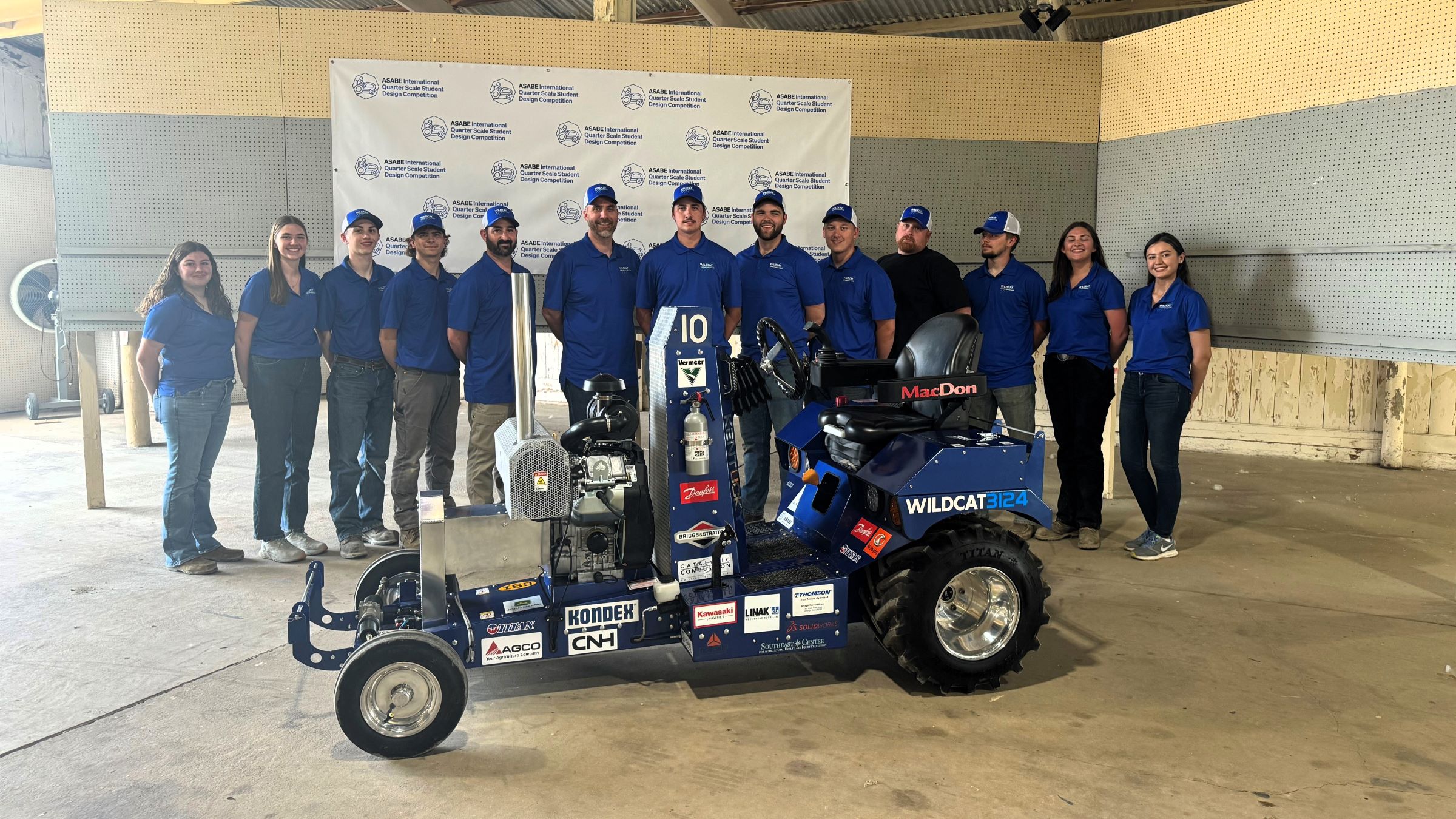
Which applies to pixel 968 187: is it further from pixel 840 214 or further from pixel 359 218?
pixel 359 218

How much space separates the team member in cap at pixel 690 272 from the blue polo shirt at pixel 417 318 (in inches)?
42.5

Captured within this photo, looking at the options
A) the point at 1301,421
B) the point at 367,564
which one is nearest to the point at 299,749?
the point at 367,564

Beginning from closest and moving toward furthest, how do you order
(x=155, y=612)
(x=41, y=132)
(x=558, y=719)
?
1. (x=558, y=719)
2. (x=155, y=612)
3. (x=41, y=132)

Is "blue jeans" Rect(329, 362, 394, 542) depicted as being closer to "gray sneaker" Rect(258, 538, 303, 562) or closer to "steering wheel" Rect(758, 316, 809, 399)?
"gray sneaker" Rect(258, 538, 303, 562)

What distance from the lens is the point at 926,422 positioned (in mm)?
3857

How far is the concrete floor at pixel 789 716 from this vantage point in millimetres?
2785

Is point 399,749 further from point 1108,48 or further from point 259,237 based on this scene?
point 1108,48

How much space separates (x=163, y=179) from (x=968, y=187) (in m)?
5.06

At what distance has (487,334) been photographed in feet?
16.9

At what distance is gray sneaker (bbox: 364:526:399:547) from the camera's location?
5488mm

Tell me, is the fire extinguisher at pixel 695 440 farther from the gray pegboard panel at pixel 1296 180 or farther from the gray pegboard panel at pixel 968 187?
the gray pegboard panel at pixel 1296 180

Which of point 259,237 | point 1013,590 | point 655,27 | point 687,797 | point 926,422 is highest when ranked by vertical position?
point 655,27

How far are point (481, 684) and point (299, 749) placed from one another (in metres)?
0.69

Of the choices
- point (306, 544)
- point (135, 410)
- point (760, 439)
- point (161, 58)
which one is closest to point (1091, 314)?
point (760, 439)
